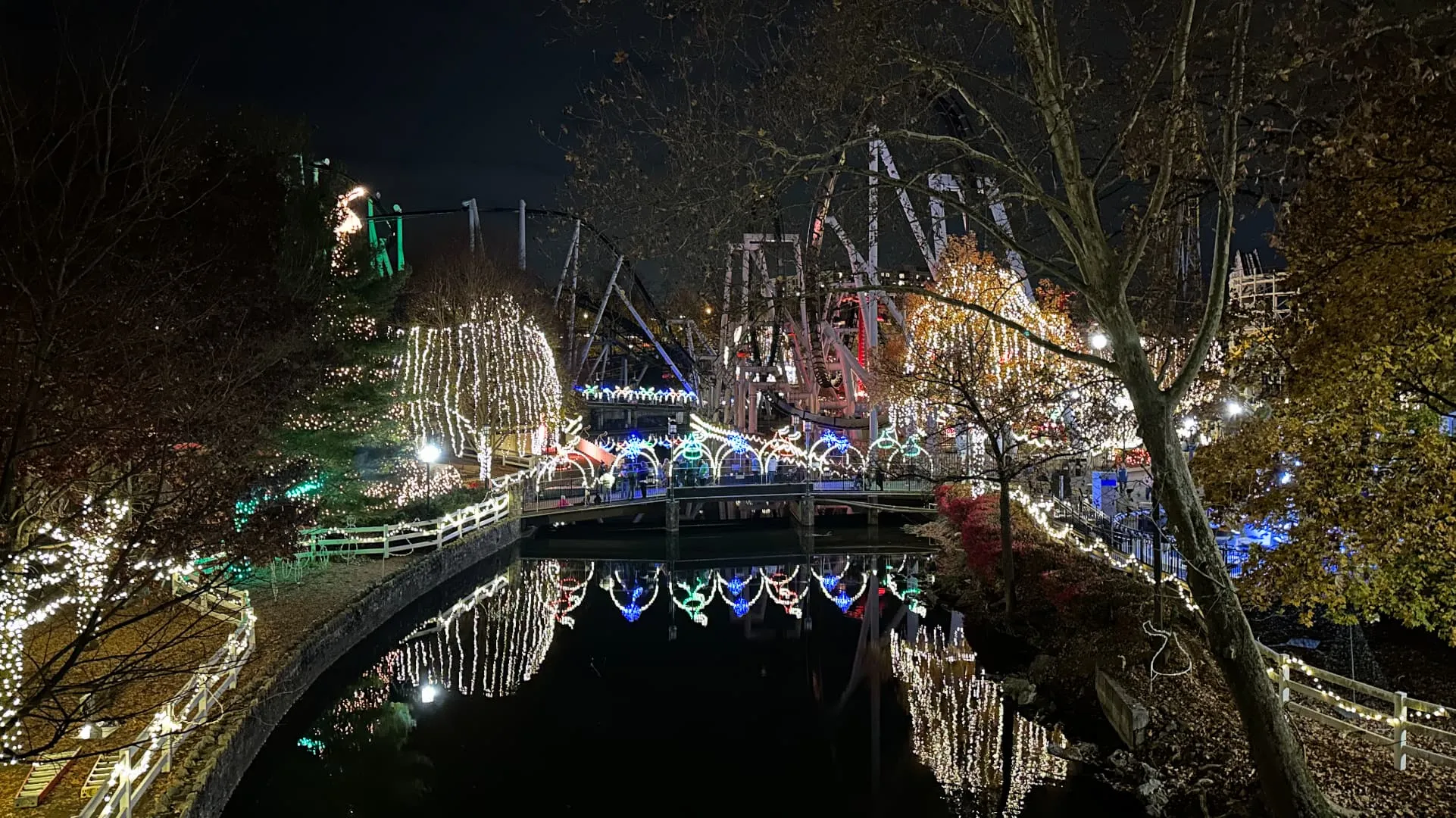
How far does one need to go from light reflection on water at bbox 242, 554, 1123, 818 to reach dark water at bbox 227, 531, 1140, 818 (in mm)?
54

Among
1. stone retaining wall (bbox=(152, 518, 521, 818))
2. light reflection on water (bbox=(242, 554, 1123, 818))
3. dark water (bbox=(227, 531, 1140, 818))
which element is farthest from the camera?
light reflection on water (bbox=(242, 554, 1123, 818))

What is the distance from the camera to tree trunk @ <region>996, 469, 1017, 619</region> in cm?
1764

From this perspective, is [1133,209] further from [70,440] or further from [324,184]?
[324,184]

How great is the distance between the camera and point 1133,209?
8625mm

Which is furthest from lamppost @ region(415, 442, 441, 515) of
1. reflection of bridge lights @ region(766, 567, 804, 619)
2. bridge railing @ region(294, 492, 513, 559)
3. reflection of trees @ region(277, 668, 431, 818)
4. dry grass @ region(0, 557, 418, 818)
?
reflection of trees @ region(277, 668, 431, 818)

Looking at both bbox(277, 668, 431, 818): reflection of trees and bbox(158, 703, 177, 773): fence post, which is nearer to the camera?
bbox(158, 703, 177, 773): fence post

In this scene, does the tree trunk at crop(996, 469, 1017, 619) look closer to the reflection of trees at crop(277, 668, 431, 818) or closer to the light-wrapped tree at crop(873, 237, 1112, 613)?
the light-wrapped tree at crop(873, 237, 1112, 613)

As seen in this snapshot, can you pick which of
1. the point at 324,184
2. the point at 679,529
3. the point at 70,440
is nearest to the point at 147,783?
the point at 70,440

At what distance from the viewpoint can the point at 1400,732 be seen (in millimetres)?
9141

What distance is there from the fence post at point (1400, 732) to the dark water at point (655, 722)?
274cm

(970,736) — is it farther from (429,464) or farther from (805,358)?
(805,358)

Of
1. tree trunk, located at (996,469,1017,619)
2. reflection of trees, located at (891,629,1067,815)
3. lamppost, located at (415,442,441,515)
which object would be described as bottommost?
reflection of trees, located at (891,629,1067,815)

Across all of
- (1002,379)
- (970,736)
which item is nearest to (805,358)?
(1002,379)

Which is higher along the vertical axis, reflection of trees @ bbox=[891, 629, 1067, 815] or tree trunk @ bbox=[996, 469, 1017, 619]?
tree trunk @ bbox=[996, 469, 1017, 619]
